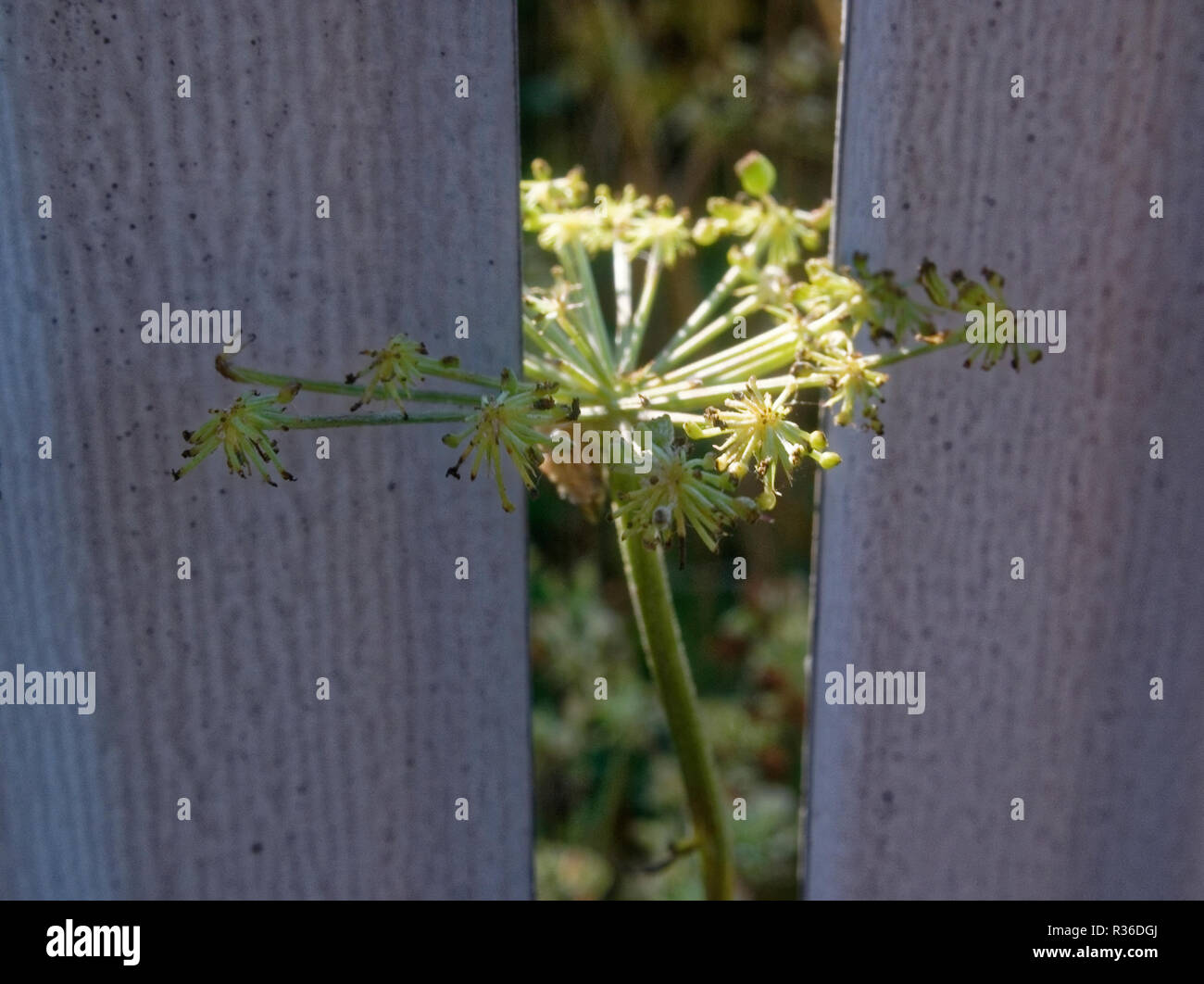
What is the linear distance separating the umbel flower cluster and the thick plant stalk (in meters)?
0.05

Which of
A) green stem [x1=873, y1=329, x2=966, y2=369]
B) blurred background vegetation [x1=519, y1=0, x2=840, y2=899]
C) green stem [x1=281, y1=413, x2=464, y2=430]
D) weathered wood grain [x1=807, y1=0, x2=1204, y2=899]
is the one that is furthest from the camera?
blurred background vegetation [x1=519, y1=0, x2=840, y2=899]

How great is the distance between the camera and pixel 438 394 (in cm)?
69

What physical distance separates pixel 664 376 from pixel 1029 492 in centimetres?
35

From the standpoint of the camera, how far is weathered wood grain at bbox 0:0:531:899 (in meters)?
0.76

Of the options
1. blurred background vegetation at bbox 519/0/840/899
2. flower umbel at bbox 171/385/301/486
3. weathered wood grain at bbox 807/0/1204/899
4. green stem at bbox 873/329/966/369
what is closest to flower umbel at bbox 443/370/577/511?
flower umbel at bbox 171/385/301/486

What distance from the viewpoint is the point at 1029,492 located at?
0.91m

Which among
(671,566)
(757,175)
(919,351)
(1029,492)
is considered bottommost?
(671,566)

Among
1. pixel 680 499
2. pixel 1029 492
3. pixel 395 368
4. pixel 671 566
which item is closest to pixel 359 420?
pixel 395 368

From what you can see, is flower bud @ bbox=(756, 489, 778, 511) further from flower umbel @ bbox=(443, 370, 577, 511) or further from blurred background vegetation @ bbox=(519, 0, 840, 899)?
blurred background vegetation @ bbox=(519, 0, 840, 899)

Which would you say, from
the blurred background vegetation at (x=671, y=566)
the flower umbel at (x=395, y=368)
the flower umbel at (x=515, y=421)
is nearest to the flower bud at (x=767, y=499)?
the flower umbel at (x=515, y=421)

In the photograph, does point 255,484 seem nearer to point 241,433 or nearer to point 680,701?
point 241,433

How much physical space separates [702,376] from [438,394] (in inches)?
7.7
